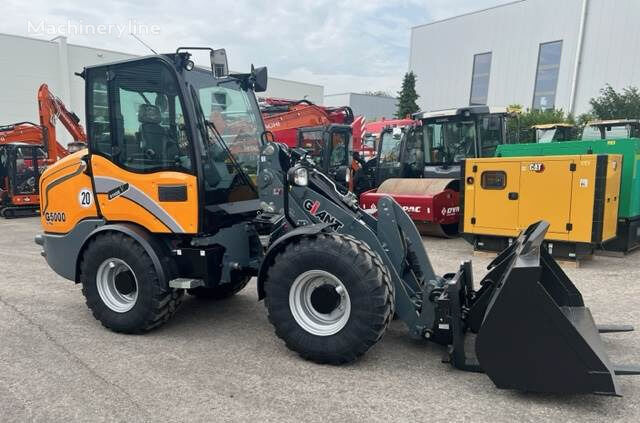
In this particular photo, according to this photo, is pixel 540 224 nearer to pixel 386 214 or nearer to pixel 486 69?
pixel 386 214

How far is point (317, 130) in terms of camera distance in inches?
450

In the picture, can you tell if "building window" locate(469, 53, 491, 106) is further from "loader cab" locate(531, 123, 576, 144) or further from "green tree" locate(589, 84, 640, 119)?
"loader cab" locate(531, 123, 576, 144)

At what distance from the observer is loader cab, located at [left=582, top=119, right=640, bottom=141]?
11.7 metres

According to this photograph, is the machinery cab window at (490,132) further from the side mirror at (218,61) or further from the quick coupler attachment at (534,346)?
the quick coupler attachment at (534,346)

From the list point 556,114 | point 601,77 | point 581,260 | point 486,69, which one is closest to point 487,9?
point 486,69

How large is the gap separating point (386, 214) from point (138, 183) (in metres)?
2.10

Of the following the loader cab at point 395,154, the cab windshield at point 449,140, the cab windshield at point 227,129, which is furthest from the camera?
the loader cab at point 395,154

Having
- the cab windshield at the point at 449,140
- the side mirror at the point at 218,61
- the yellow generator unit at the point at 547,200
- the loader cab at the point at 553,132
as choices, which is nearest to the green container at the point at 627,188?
the yellow generator unit at the point at 547,200

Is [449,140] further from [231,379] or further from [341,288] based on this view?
[231,379]

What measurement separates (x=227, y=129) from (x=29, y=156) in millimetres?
12220

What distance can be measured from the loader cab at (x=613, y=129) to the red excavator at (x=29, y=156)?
1365cm

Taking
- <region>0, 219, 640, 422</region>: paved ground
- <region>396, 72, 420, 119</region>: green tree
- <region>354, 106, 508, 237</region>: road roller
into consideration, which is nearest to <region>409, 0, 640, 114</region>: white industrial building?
<region>396, 72, 420, 119</region>: green tree

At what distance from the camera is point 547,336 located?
9.19ft

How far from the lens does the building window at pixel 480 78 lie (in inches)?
1475
